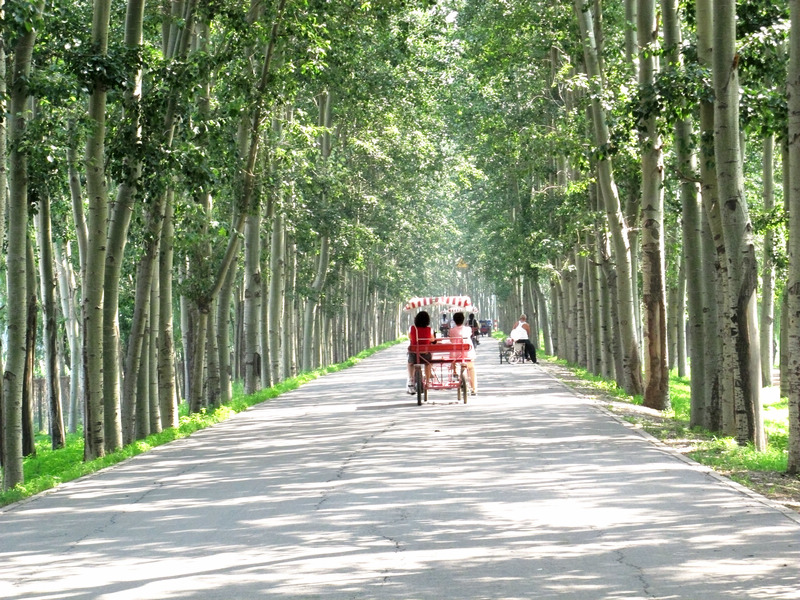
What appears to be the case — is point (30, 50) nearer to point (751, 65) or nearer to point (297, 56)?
point (297, 56)

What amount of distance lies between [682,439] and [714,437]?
21.3 inches

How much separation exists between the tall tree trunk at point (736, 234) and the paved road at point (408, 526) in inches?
57.2

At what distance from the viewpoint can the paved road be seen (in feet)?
24.6

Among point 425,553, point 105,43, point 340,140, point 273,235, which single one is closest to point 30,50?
point 105,43

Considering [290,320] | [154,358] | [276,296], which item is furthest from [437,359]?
[290,320]

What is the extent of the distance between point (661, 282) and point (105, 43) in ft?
35.4

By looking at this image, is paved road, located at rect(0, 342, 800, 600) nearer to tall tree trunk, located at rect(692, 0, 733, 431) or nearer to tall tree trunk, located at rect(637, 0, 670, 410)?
tall tree trunk, located at rect(692, 0, 733, 431)

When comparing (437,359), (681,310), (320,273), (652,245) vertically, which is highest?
(320,273)

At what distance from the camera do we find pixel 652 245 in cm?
2195

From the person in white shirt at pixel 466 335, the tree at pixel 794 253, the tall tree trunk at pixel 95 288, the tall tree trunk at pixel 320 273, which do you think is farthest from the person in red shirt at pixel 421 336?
the tall tree trunk at pixel 320 273

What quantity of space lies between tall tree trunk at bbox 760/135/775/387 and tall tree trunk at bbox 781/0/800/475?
9.63 m

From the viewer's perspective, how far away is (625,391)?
26.1m

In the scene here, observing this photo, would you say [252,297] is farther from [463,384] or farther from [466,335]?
[466,335]

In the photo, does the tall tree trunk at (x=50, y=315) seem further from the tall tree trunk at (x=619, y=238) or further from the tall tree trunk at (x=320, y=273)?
the tall tree trunk at (x=320, y=273)
